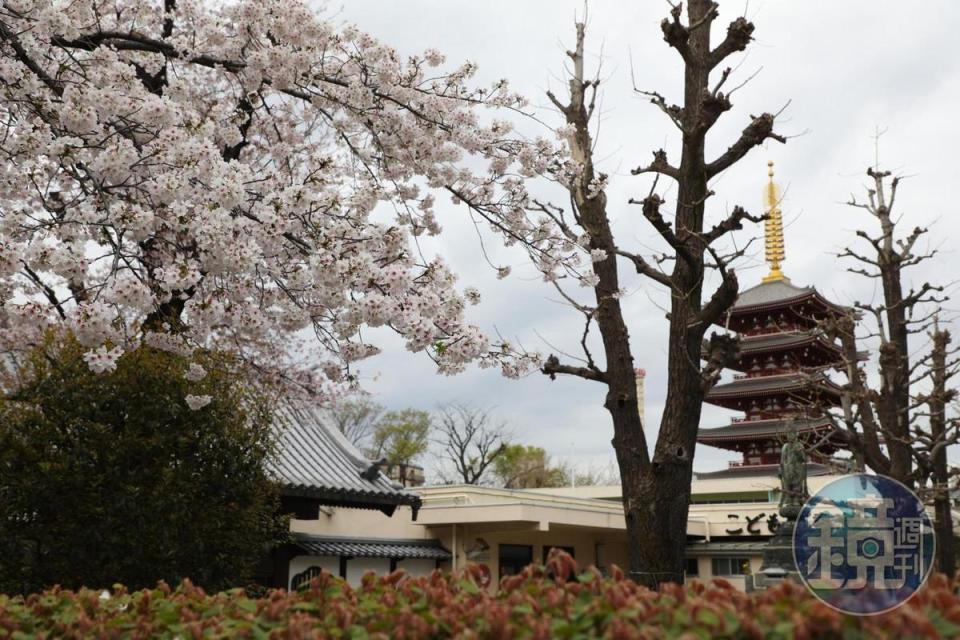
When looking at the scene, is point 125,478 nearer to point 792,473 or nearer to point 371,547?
point 371,547

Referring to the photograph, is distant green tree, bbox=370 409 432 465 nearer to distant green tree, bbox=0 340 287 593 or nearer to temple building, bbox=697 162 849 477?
temple building, bbox=697 162 849 477

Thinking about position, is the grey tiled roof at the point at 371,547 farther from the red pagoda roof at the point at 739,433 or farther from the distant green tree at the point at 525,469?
the distant green tree at the point at 525,469

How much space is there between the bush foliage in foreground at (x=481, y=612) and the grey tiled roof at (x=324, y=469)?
6.87 m

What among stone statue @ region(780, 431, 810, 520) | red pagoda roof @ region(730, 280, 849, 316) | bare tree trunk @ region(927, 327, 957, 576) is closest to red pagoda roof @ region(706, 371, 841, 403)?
red pagoda roof @ region(730, 280, 849, 316)

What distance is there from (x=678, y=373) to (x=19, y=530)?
16.5 feet

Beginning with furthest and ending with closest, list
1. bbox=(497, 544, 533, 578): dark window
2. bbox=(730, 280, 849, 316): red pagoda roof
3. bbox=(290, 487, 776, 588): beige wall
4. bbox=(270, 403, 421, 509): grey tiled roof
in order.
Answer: bbox=(730, 280, 849, 316): red pagoda roof < bbox=(497, 544, 533, 578): dark window < bbox=(290, 487, 776, 588): beige wall < bbox=(270, 403, 421, 509): grey tiled roof

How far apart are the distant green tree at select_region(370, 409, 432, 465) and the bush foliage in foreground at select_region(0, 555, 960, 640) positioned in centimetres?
4000

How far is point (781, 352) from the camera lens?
30.6 metres

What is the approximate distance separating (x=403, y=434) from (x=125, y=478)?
37.6m

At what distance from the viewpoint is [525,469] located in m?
44.5

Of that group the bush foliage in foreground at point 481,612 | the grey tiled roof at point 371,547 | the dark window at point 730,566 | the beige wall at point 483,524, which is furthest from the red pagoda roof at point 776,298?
the bush foliage in foreground at point 481,612

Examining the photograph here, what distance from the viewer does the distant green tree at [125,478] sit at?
626cm

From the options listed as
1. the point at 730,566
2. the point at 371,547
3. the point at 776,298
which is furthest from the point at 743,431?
the point at 371,547

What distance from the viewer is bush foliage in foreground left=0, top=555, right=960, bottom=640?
2258 millimetres
